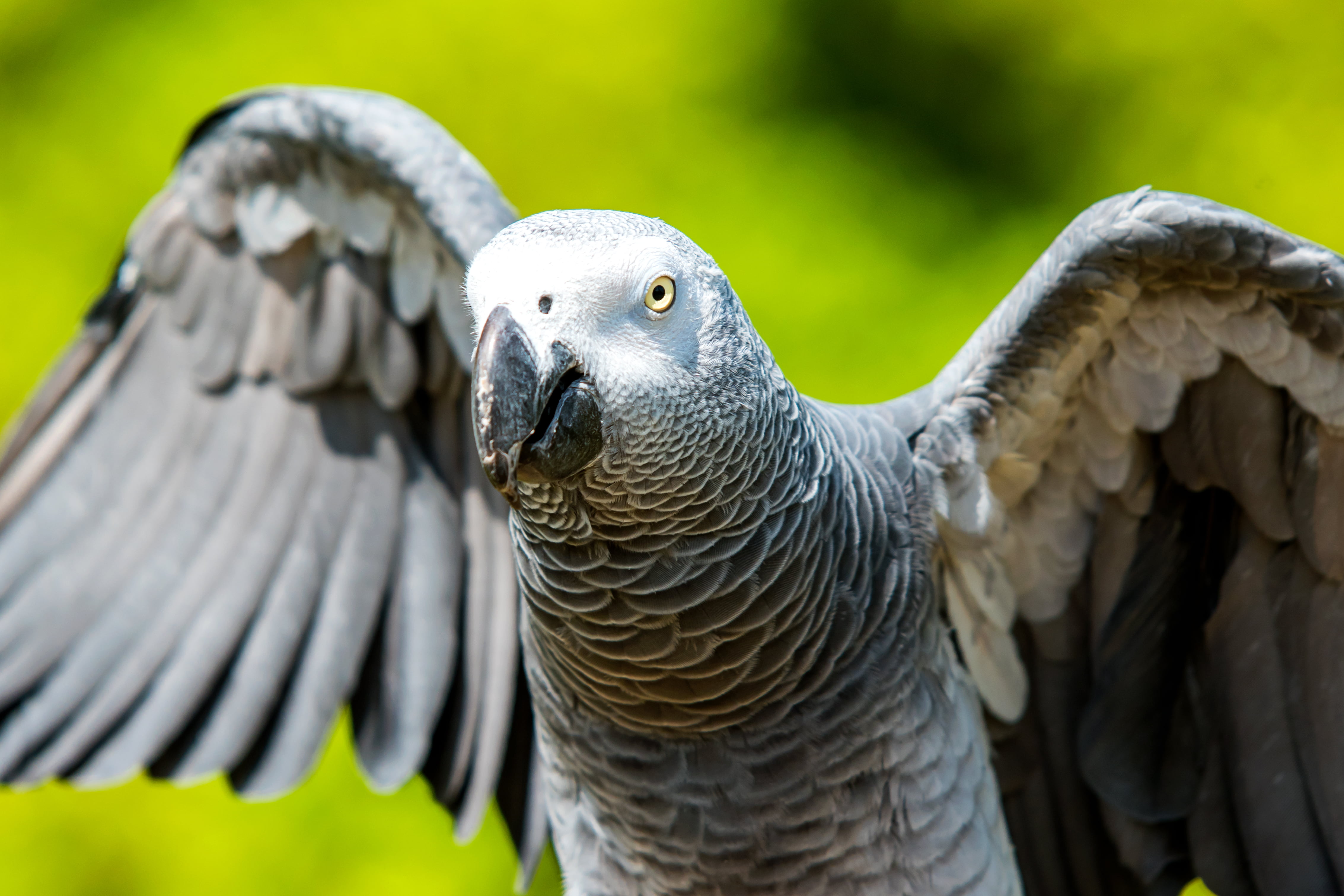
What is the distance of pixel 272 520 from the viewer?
138 cm

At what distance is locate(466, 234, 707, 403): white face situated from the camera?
676 mm

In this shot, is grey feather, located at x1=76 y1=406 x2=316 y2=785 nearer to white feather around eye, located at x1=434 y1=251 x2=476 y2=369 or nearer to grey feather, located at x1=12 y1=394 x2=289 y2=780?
grey feather, located at x1=12 y1=394 x2=289 y2=780

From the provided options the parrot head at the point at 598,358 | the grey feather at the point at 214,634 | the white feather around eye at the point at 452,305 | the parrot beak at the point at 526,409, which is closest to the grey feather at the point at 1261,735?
the parrot head at the point at 598,358

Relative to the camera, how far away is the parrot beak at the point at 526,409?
2.15 ft

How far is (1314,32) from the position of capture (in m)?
1.83

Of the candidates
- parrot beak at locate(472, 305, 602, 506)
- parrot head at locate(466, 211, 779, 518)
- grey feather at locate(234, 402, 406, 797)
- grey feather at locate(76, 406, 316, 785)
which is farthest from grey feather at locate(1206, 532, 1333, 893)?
grey feather at locate(76, 406, 316, 785)

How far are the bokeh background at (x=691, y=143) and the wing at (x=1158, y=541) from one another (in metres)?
0.82

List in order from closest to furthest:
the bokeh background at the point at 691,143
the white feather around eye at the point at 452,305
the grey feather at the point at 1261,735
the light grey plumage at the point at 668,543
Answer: the light grey plumage at the point at 668,543 → the grey feather at the point at 1261,735 → the white feather around eye at the point at 452,305 → the bokeh background at the point at 691,143

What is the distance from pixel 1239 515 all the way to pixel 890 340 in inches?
37.0

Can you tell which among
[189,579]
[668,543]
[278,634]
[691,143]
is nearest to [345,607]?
[278,634]

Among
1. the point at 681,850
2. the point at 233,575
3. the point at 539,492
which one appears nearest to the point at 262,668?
the point at 233,575

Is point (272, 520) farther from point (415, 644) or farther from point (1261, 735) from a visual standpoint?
point (1261, 735)

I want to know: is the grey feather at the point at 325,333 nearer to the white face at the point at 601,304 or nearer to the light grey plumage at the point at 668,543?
the light grey plumage at the point at 668,543

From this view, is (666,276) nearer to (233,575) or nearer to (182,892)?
(233,575)
